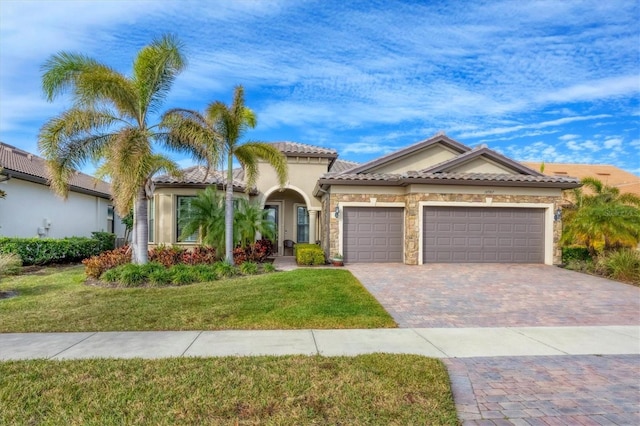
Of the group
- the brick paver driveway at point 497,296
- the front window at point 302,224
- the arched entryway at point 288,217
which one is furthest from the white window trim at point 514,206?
the front window at point 302,224

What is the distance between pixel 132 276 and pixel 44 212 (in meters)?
10.5

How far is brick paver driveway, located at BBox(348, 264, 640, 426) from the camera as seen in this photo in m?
3.81

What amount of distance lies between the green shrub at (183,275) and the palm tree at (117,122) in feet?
4.36

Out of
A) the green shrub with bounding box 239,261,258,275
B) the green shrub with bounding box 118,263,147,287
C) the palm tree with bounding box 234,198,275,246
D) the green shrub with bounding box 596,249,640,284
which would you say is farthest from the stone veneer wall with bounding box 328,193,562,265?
the green shrub with bounding box 118,263,147,287

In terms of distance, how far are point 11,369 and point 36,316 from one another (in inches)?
120

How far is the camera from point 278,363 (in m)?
4.80

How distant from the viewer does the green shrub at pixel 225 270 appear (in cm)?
1152

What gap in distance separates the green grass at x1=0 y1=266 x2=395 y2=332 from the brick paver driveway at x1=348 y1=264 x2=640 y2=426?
1.06 m

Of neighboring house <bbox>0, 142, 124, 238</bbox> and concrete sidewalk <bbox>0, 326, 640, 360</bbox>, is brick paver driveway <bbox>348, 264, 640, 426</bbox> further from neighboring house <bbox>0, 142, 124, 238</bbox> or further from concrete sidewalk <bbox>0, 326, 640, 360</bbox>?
neighboring house <bbox>0, 142, 124, 238</bbox>

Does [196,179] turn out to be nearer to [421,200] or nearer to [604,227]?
[421,200]

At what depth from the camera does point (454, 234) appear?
50.4 ft

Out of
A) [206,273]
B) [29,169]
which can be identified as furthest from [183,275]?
[29,169]

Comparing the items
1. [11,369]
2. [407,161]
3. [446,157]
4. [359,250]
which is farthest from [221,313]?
[446,157]

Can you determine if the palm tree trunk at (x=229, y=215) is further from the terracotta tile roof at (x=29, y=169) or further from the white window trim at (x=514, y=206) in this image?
the white window trim at (x=514, y=206)
